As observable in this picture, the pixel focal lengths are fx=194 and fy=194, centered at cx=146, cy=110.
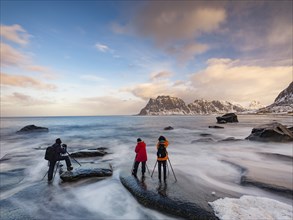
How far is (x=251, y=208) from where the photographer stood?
7.79m

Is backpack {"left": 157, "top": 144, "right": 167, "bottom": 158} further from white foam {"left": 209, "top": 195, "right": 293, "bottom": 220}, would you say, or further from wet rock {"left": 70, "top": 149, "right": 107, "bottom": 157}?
wet rock {"left": 70, "top": 149, "right": 107, "bottom": 157}

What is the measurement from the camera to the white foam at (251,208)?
23.8 ft

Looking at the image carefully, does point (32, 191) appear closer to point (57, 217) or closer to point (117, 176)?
point (57, 217)

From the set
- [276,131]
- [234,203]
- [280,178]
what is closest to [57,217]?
[234,203]

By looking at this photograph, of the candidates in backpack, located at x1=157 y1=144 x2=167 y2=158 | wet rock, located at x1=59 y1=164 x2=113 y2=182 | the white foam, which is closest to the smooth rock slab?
the white foam

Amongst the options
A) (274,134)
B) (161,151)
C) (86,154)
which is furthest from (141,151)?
(274,134)

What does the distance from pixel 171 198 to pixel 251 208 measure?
126 inches

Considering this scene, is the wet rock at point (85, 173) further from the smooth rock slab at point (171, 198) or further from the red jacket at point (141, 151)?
the red jacket at point (141, 151)

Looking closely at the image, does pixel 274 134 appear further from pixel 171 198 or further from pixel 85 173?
pixel 85 173

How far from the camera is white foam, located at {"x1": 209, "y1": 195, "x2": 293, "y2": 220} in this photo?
23.8ft

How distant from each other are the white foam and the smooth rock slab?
0.49 metres

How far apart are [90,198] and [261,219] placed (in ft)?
24.2

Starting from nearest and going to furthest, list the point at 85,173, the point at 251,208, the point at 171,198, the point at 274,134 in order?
the point at 251,208 < the point at 171,198 < the point at 85,173 < the point at 274,134

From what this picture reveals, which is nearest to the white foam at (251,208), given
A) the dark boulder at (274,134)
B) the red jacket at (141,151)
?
the red jacket at (141,151)
